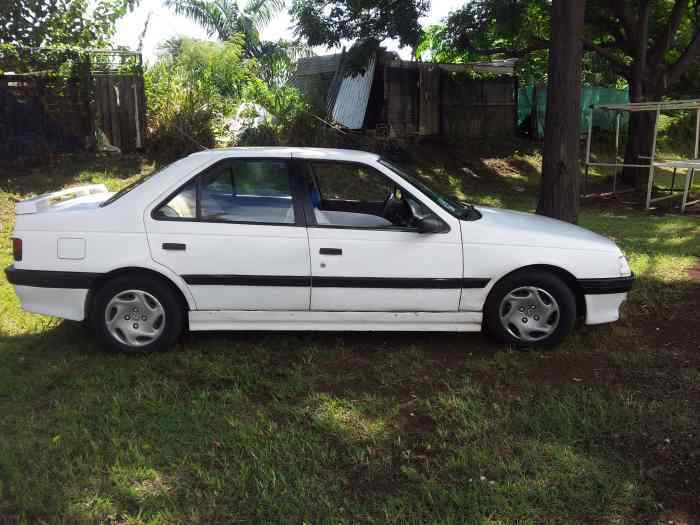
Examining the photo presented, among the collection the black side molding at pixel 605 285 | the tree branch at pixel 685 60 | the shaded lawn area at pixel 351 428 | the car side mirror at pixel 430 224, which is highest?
the tree branch at pixel 685 60

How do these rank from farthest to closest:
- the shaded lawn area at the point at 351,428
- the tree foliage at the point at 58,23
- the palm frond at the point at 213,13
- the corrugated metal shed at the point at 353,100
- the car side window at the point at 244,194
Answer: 1. the palm frond at the point at 213,13
2. the corrugated metal shed at the point at 353,100
3. the tree foliage at the point at 58,23
4. the car side window at the point at 244,194
5. the shaded lawn area at the point at 351,428

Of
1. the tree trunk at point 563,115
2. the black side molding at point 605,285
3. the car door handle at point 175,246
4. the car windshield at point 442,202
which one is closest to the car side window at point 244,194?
the car door handle at point 175,246

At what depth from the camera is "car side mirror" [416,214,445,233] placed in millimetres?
4453

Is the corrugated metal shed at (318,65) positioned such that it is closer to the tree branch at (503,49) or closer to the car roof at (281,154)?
the tree branch at (503,49)

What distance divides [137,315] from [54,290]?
58cm

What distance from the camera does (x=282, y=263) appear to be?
447cm

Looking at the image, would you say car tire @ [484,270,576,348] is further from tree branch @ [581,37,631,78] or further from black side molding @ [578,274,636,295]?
tree branch @ [581,37,631,78]

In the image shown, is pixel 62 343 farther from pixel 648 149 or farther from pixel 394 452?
pixel 648 149

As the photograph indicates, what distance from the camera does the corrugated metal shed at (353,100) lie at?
16062 mm

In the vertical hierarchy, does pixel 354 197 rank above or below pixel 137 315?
above

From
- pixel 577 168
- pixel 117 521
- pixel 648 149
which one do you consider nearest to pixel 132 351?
pixel 117 521

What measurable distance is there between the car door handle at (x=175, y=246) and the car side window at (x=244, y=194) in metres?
0.20

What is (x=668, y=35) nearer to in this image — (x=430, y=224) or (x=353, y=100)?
(x=353, y=100)

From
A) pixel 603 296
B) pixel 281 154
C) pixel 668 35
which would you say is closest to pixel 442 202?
pixel 281 154
